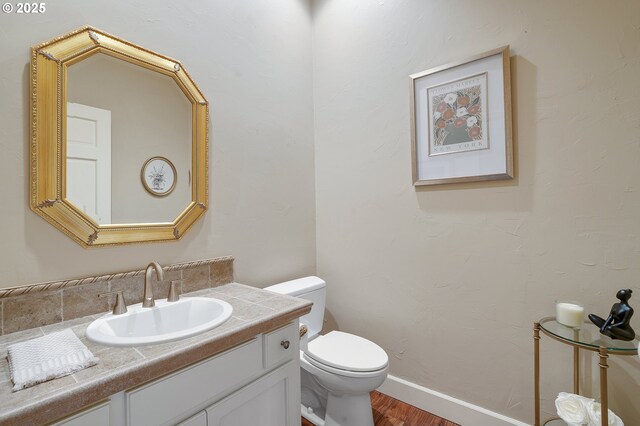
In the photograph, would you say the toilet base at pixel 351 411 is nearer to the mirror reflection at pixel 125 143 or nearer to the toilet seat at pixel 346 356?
the toilet seat at pixel 346 356

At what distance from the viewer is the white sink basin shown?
0.92 metres

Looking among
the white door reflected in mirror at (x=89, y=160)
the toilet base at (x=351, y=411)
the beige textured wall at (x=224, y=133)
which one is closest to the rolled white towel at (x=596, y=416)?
the toilet base at (x=351, y=411)

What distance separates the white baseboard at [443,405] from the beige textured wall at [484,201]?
0.04m

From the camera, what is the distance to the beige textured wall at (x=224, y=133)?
1.01m

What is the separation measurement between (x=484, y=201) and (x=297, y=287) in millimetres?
1122

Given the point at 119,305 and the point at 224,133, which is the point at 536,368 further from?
the point at 224,133

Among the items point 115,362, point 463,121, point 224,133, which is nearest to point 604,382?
point 463,121

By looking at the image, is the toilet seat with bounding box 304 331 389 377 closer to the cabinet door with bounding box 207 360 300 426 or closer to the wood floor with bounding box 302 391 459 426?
the cabinet door with bounding box 207 360 300 426

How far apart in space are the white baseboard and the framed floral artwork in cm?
120

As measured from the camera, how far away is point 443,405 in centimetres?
164

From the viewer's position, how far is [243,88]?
1.69 m

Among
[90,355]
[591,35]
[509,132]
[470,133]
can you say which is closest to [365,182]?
[470,133]

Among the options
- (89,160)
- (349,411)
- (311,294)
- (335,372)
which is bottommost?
(349,411)

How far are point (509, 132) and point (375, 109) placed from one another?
77cm
